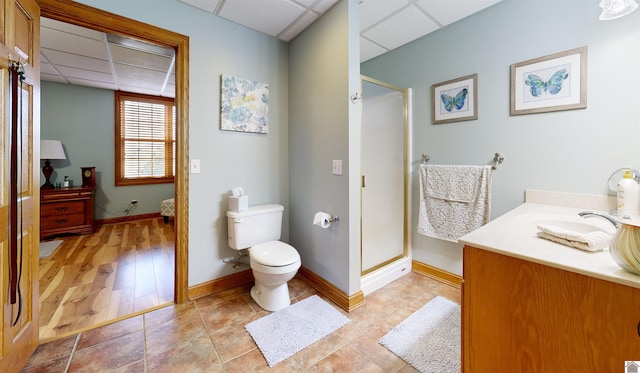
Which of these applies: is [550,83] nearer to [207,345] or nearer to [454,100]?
[454,100]

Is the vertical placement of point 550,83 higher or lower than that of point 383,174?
higher

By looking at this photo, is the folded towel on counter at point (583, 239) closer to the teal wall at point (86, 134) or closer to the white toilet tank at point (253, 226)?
the white toilet tank at point (253, 226)

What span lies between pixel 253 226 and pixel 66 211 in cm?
344

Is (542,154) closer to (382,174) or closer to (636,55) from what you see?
(636,55)

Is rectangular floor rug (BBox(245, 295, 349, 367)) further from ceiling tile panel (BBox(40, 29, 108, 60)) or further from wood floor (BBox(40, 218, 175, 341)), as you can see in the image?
ceiling tile panel (BBox(40, 29, 108, 60))

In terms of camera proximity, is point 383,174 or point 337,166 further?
point 383,174

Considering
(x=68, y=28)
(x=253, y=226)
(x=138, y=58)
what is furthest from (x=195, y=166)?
(x=138, y=58)

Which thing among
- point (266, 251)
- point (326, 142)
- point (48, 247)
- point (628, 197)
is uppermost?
point (326, 142)

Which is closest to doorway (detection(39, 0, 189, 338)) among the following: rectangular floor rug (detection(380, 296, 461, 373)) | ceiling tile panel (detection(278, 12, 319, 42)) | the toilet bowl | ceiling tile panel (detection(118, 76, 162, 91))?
the toilet bowl

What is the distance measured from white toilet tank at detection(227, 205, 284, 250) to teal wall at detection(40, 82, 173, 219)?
360 centimetres

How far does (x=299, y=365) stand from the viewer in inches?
54.2

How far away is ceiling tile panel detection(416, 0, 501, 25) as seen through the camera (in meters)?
1.90

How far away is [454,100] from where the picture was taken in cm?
218

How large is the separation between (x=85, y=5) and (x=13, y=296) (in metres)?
1.76
